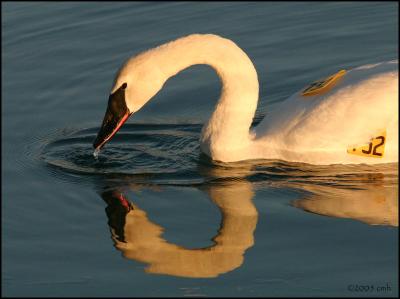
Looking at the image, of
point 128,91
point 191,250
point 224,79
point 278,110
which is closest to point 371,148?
point 278,110

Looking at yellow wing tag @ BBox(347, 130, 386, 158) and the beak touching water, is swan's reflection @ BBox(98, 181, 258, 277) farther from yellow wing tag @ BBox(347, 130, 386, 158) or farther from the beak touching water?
yellow wing tag @ BBox(347, 130, 386, 158)

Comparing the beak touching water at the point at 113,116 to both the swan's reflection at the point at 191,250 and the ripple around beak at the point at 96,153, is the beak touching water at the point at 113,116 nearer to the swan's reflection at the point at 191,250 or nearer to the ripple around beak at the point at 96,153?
the ripple around beak at the point at 96,153

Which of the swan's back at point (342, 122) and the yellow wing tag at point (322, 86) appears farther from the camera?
the yellow wing tag at point (322, 86)

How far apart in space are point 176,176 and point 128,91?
109cm

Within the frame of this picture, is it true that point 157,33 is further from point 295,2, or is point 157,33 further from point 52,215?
point 52,215

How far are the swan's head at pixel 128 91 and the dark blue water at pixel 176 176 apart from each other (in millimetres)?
505

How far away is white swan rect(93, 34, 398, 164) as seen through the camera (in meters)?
12.8

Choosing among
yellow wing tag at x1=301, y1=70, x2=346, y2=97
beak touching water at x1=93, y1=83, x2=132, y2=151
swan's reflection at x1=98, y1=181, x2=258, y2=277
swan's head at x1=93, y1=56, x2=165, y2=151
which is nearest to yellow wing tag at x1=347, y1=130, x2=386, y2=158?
yellow wing tag at x1=301, y1=70, x2=346, y2=97

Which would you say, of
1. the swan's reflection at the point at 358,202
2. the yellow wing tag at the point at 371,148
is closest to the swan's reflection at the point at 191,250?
the swan's reflection at the point at 358,202

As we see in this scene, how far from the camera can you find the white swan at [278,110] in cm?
1284

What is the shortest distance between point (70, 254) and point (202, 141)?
3.02 m

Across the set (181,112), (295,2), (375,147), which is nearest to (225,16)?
(295,2)

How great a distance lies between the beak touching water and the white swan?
11 mm

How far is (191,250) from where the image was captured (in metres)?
11.5
